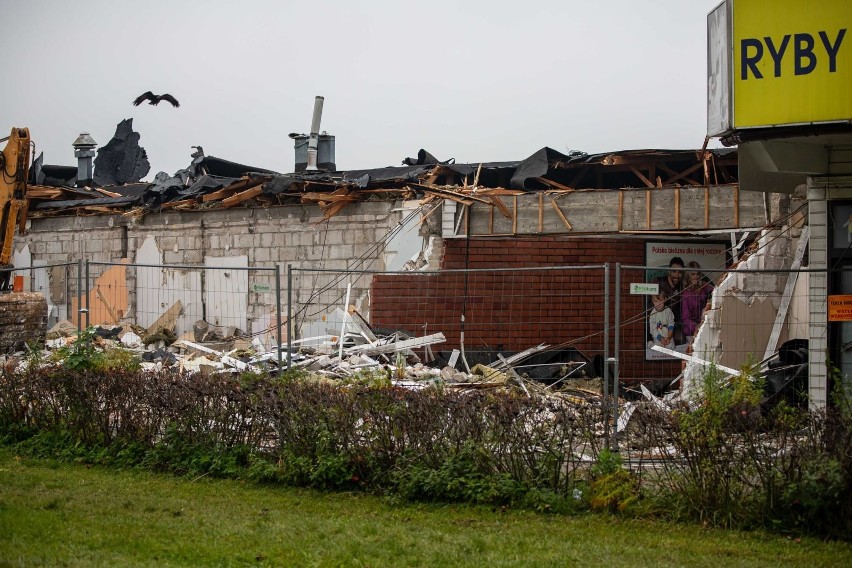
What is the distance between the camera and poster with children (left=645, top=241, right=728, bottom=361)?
16.2 meters

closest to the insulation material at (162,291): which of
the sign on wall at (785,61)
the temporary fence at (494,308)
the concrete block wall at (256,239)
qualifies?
the concrete block wall at (256,239)

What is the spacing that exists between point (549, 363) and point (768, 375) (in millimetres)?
4285

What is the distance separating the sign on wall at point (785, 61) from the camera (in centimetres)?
912

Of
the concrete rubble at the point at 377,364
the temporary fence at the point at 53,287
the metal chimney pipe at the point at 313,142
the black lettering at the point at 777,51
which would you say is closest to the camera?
the black lettering at the point at 777,51

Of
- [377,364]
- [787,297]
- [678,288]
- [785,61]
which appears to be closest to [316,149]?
[678,288]

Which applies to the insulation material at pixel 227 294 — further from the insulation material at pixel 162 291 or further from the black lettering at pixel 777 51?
the black lettering at pixel 777 51

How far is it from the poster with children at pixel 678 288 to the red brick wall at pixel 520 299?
23cm

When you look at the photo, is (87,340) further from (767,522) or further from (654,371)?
(654,371)

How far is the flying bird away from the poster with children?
12049mm

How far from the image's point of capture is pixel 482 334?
16.3 m

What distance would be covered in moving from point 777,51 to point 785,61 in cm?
12

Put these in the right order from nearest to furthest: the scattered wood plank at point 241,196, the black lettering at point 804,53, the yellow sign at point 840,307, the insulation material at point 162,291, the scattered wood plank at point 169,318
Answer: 1. the yellow sign at point 840,307
2. the black lettering at point 804,53
3. the scattered wood plank at point 241,196
4. the insulation material at point 162,291
5. the scattered wood plank at point 169,318

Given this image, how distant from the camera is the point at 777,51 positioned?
9.40 m

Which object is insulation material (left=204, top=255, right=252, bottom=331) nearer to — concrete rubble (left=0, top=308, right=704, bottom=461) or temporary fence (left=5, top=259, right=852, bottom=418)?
temporary fence (left=5, top=259, right=852, bottom=418)
